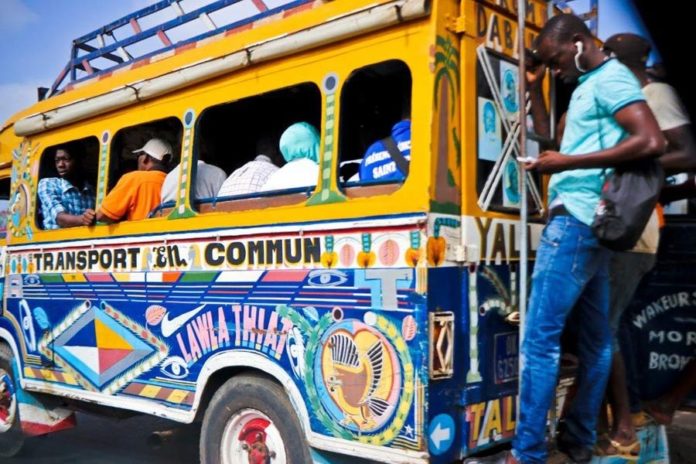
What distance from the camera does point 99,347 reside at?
14.7 ft

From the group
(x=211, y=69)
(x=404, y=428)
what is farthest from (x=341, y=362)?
(x=211, y=69)

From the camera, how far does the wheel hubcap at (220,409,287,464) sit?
3.44m

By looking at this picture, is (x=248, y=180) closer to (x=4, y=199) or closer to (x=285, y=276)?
(x=285, y=276)

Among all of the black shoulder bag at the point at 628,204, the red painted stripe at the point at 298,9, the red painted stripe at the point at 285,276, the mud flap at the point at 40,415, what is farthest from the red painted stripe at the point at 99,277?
the black shoulder bag at the point at 628,204

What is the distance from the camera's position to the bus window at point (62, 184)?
509cm

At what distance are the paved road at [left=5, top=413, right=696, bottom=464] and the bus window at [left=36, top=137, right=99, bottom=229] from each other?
1.56 m

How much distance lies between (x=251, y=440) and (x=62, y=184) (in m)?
2.71

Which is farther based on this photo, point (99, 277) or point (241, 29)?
point (99, 277)

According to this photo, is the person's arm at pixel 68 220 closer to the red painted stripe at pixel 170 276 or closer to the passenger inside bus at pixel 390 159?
the red painted stripe at pixel 170 276

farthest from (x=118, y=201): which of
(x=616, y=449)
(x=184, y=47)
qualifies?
(x=616, y=449)

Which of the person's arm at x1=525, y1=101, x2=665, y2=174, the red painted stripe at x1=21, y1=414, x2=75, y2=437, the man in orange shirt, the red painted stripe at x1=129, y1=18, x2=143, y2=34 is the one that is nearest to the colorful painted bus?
the man in orange shirt

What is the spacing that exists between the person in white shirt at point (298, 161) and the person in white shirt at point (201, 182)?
475mm

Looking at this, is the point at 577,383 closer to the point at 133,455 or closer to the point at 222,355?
the point at 222,355

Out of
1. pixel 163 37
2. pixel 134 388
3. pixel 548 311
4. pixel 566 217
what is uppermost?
pixel 163 37
